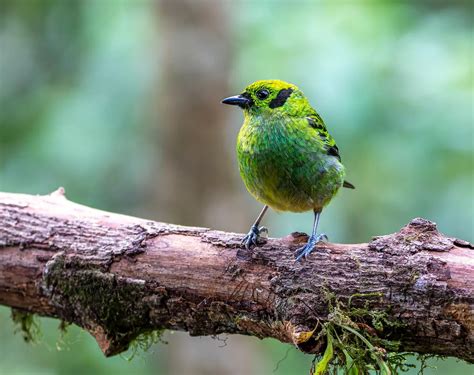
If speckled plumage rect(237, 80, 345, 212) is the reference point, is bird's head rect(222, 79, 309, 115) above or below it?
above

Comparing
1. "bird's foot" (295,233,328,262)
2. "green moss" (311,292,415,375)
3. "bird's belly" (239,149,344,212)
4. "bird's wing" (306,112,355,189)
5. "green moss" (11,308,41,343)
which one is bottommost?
"green moss" (11,308,41,343)

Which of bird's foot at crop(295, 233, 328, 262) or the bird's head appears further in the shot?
the bird's head

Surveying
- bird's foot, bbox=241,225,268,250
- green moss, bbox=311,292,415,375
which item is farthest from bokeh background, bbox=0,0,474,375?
green moss, bbox=311,292,415,375

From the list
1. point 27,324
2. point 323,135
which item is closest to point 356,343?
point 323,135

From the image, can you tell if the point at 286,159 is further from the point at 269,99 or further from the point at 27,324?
the point at 27,324

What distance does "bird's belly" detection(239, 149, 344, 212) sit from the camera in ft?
11.2

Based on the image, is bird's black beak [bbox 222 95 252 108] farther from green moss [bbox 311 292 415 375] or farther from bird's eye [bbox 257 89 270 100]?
green moss [bbox 311 292 415 375]

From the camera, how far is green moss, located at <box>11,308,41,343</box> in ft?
11.6

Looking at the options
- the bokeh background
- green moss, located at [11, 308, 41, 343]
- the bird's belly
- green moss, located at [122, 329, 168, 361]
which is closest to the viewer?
green moss, located at [122, 329, 168, 361]

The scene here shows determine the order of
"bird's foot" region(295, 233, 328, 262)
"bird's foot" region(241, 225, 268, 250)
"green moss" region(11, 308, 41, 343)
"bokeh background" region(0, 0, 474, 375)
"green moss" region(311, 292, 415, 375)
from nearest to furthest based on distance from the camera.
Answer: "green moss" region(311, 292, 415, 375) < "bird's foot" region(295, 233, 328, 262) < "bird's foot" region(241, 225, 268, 250) < "green moss" region(11, 308, 41, 343) < "bokeh background" region(0, 0, 474, 375)

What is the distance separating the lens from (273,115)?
11.8ft

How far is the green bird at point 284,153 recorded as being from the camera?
344 centimetres

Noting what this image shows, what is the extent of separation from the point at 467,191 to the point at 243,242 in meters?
2.65

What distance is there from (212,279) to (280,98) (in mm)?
1189
